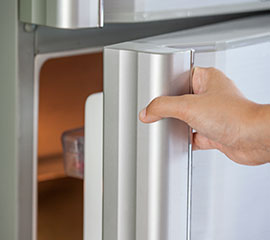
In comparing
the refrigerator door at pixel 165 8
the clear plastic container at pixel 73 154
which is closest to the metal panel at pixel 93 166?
the refrigerator door at pixel 165 8

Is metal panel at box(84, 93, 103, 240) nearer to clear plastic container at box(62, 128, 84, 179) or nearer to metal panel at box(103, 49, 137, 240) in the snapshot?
metal panel at box(103, 49, 137, 240)

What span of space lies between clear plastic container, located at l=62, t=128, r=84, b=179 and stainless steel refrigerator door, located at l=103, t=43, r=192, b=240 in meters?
0.39

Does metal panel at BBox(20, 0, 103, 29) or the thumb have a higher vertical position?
metal panel at BBox(20, 0, 103, 29)

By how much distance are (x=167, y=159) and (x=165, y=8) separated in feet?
0.69

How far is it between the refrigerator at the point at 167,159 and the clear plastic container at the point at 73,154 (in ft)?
1.05

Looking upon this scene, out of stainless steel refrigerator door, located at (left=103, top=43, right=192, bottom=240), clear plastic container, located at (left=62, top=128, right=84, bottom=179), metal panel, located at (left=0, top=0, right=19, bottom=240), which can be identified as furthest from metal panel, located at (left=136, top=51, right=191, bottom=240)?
clear plastic container, located at (left=62, top=128, right=84, bottom=179)

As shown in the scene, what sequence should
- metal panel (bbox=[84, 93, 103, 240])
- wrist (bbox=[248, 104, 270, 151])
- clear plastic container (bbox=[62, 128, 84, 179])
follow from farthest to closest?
clear plastic container (bbox=[62, 128, 84, 179]), metal panel (bbox=[84, 93, 103, 240]), wrist (bbox=[248, 104, 270, 151])

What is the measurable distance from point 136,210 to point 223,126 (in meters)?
0.12

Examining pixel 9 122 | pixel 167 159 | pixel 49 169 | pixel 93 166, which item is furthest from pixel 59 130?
pixel 167 159

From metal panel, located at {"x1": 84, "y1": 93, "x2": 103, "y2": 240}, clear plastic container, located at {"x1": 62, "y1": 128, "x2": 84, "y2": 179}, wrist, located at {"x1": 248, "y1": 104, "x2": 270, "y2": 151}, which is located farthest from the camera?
clear plastic container, located at {"x1": 62, "y1": 128, "x2": 84, "y2": 179}

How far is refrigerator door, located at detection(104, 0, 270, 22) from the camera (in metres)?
0.59

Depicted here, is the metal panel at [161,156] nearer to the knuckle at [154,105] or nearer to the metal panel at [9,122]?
the knuckle at [154,105]

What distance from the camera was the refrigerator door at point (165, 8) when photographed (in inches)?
23.1

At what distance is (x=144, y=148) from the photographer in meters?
0.48
